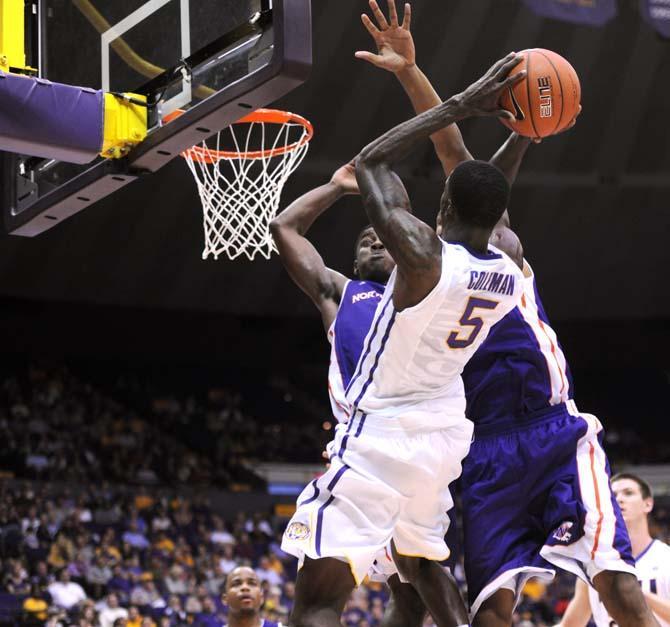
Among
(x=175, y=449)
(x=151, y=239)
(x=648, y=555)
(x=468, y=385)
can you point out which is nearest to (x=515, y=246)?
(x=468, y=385)

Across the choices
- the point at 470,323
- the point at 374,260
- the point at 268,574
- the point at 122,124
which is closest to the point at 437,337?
the point at 470,323

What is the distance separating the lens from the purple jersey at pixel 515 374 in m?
4.16

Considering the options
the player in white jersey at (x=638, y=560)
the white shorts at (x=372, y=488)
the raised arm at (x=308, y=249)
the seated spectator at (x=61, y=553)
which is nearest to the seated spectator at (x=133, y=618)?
the seated spectator at (x=61, y=553)

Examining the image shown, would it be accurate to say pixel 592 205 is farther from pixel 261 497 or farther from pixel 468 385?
pixel 468 385

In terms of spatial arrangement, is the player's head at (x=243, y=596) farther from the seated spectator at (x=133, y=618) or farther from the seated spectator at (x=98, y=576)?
the seated spectator at (x=98, y=576)

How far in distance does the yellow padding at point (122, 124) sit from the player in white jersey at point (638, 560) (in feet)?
8.99

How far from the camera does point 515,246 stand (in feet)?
13.5

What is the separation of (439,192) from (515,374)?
12229 millimetres

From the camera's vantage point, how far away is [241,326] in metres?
19.1

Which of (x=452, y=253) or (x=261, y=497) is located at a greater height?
(x=452, y=253)

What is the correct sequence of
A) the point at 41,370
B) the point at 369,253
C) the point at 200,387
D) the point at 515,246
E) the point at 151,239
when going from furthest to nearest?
1. the point at 200,387
2. the point at 41,370
3. the point at 151,239
4. the point at 369,253
5. the point at 515,246

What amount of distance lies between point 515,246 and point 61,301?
14249 millimetres

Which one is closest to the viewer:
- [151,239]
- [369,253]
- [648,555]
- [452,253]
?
[452,253]

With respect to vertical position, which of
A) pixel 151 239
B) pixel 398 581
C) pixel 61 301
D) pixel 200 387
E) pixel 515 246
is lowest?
pixel 200 387
